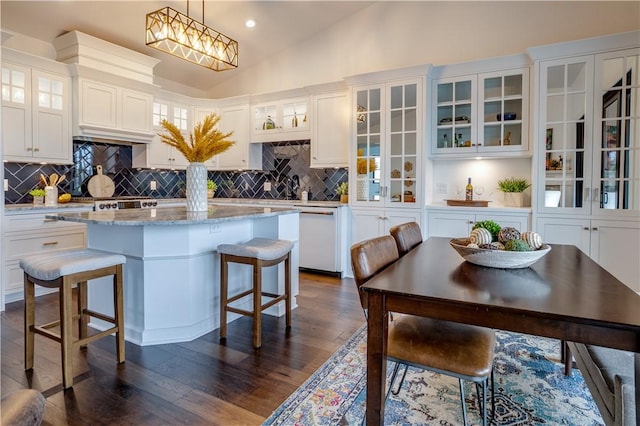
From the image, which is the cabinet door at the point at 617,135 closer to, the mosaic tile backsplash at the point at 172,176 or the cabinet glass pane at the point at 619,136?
the cabinet glass pane at the point at 619,136

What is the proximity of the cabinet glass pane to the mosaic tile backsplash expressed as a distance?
2.76 metres

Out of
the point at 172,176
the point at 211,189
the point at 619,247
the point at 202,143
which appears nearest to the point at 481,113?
the point at 619,247

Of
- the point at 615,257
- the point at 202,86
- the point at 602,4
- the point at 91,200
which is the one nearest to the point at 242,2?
the point at 202,86


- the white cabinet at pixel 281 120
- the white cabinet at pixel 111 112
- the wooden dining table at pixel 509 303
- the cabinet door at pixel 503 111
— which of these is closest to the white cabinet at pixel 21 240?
the white cabinet at pixel 111 112

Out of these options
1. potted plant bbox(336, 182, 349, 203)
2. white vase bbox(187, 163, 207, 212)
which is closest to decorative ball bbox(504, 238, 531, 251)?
white vase bbox(187, 163, 207, 212)

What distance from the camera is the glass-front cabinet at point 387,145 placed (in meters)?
4.08

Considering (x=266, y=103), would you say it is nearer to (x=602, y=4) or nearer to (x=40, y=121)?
(x=40, y=121)

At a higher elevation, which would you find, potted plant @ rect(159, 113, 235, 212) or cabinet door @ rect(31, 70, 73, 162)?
cabinet door @ rect(31, 70, 73, 162)

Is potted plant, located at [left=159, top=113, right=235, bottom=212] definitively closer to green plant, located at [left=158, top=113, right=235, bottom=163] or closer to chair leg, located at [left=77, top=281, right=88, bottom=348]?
green plant, located at [left=158, top=113, right=235, bottom=163]

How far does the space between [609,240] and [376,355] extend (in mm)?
3070

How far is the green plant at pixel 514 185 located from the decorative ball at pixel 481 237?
2.51 meters

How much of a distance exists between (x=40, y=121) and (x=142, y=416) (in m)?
3.52

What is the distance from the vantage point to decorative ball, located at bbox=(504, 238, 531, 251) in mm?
1509

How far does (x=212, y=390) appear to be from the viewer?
191cm
